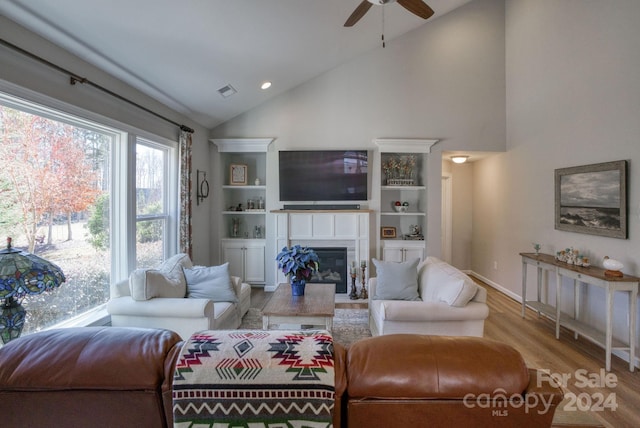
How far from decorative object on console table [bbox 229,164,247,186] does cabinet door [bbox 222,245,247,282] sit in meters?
1.12

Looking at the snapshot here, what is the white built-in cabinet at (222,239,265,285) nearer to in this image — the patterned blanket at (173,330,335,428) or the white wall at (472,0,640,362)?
the white wall at (472,0,640,362)

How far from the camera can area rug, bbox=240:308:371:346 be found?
3463 mm

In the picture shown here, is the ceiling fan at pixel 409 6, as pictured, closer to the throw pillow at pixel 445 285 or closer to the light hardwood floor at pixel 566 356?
the throw pillow at pixel 445 285

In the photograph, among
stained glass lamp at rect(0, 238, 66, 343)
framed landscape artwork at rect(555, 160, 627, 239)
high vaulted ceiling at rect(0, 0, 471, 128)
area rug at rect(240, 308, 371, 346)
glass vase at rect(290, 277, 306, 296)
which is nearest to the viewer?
stained glass lamp at rect(0, 238, 66, 343)

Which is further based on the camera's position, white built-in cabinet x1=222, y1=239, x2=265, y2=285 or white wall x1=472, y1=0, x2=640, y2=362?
white built-in cabinet x1=222, y1=239, x2=265, y2=285

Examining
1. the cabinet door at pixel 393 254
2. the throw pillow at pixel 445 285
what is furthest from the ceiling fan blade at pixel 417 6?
the cabinet door at pixel 393 254

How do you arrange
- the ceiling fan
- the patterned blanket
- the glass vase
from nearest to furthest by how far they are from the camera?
the patterned blanket → the ceiling fan → the glass vase

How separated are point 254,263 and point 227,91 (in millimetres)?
2750

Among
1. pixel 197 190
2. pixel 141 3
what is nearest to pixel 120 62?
pixel 141 3

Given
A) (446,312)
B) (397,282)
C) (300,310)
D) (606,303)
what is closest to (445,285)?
(446,312)

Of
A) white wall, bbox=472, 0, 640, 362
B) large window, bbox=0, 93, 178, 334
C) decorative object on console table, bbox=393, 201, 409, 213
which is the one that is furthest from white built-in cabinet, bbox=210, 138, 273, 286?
white wall, bbox=472, 0, 640, 362

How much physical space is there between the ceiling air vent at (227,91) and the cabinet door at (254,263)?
7.98 feet

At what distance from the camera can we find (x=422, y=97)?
5121 millimetres

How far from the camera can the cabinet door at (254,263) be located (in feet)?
17.5
